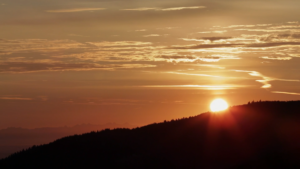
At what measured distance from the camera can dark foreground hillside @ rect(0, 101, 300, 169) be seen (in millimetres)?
39188

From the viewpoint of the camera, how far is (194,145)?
44969mm

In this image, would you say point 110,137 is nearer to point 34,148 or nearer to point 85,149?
point 85,149

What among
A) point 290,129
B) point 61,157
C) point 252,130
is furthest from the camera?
point 61,157

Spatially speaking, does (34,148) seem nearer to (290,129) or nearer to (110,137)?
(110,137)

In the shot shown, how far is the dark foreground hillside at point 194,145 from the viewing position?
39188 mm

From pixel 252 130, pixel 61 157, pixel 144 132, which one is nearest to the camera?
pixel 252 130

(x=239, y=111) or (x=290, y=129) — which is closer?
(x=290, y=129)

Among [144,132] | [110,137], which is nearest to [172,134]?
[144,132]

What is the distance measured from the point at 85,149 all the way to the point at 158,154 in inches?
356

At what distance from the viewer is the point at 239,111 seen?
50000 millimetres

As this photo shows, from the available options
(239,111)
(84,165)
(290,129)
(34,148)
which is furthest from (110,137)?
(290,129)

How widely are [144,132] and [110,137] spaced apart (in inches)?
167

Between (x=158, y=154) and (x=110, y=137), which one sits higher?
(x=110, y=137)

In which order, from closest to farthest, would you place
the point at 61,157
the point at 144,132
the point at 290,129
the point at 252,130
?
the point at 290,129 < the point at 252,130 < the point at 61,157 < the point at 144,132
